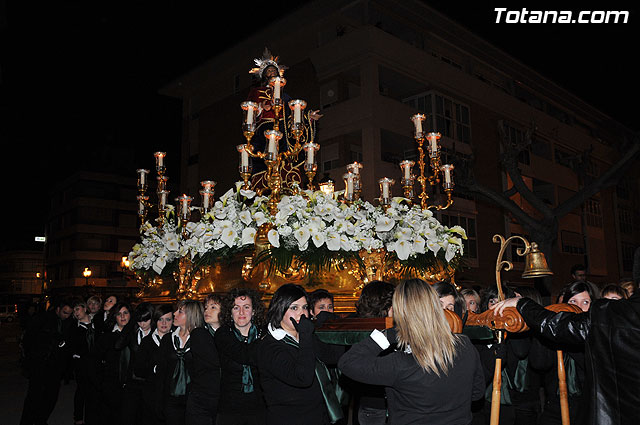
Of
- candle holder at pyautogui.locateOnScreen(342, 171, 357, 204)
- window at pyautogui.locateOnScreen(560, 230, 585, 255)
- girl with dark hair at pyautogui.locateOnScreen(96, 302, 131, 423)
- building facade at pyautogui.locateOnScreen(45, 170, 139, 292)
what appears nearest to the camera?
candle holder at pyautogui.locateOnScreen(342, 171, 357, 204)

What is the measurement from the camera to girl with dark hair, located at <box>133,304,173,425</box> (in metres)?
5.74

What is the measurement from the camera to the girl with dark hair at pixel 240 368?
455cm

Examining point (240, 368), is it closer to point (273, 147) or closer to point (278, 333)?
point (278, 333)

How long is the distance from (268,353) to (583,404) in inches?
80.1

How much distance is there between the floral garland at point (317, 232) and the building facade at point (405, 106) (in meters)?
11.8

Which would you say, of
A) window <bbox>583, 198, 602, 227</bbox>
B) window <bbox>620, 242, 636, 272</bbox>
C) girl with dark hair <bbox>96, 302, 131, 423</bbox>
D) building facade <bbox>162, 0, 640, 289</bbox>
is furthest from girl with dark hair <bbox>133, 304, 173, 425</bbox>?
window <bbox>620, 242, 636, 272</bbox>

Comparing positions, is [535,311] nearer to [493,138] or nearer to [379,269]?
[379,269]

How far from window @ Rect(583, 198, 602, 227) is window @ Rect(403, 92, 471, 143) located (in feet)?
43.2

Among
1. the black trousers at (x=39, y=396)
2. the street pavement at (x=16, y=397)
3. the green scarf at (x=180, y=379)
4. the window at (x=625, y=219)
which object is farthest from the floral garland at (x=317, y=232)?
the window at (x=625, y=219)

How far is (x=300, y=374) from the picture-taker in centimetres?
365

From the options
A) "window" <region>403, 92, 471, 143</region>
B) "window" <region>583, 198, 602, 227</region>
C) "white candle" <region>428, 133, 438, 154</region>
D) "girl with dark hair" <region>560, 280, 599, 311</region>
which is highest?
"window" <region>403, 92, 471, 143</region>

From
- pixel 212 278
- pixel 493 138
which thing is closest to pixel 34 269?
pixel 493 138

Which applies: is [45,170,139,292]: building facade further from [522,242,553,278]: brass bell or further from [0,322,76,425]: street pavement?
[522,242,553,278]: brass bell

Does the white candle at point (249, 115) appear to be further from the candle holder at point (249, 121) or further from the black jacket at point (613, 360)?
the black jacket at point (613, 360)
